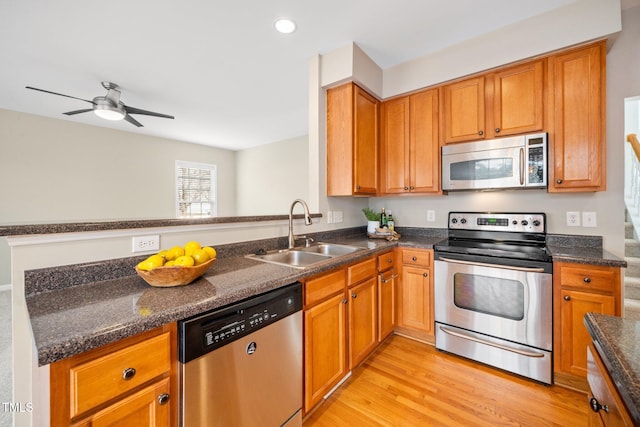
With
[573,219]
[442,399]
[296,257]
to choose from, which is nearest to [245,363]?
[296,257]

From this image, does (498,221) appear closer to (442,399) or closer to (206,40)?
(442,399)

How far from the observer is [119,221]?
1255 millimetres

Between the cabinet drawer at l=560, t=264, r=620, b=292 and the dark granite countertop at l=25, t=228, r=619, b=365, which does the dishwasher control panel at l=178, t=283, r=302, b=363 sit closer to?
the dark granite countertop at l=25, t=228, r=619, b=365

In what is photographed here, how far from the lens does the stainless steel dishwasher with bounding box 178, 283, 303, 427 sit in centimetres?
92

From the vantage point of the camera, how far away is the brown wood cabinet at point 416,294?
7.29 feet

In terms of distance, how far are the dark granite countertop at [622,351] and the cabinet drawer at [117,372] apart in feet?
3.77

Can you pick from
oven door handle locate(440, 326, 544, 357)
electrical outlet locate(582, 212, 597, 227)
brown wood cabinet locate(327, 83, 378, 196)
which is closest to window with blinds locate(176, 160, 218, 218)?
brown wood cabinet locate(327, 83, 378, 196)

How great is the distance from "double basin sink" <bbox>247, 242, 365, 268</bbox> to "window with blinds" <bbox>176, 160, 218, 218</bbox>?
4.64 m

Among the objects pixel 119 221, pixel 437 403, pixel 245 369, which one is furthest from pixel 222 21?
pixel 437 403

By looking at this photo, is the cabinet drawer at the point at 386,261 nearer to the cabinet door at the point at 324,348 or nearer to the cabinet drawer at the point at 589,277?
the cabinet door at the point at 324,348

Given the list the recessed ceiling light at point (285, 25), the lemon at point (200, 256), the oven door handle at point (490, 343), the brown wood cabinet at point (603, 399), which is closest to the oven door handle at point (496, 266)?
the oven door handle at point (490, 343)

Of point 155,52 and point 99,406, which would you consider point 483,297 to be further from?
point 155,52

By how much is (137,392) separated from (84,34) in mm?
2748

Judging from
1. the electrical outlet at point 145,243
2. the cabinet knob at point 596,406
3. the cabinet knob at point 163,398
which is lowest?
the cabinet knob at point 163,398
